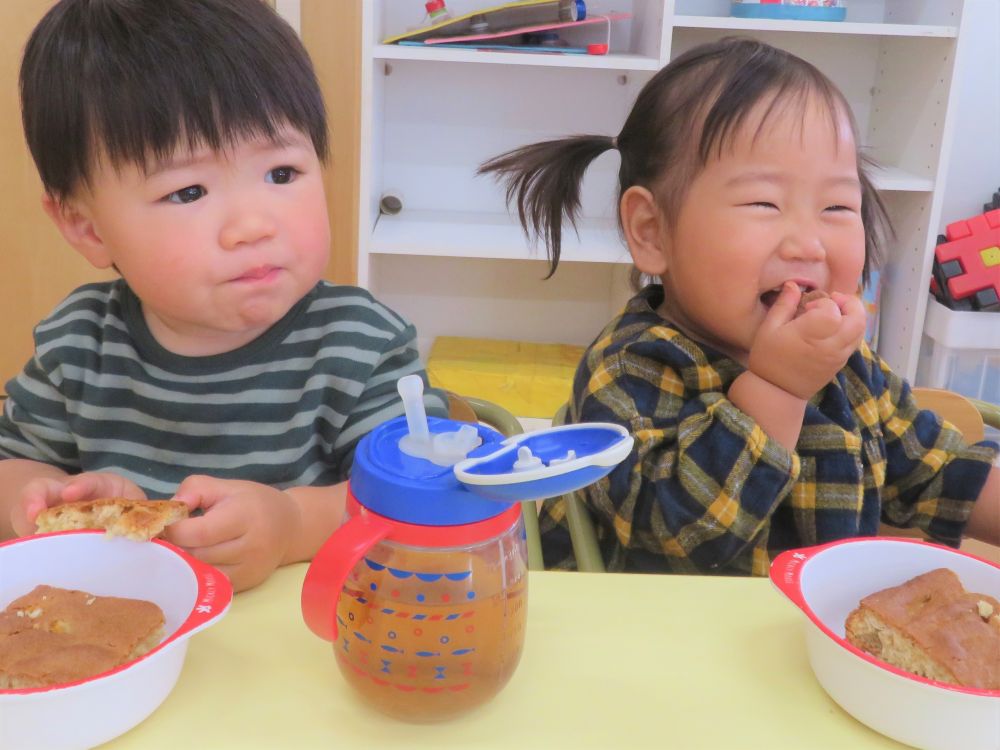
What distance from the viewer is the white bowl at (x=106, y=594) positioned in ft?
1.59

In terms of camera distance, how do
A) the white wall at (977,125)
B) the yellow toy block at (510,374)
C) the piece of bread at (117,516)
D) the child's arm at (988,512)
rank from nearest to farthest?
the piece of bread at (117,516), the child's arm at (988,512), the yellow toy block at (510,374), the white wall at (977,125)

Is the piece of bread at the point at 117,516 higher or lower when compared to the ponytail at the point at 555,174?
lower

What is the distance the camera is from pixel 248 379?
3.09 ft

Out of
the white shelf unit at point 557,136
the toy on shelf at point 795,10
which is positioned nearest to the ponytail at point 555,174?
the white shelf unit at point 557,136

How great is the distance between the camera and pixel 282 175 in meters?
0.85

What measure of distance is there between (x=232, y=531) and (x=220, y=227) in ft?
0.90

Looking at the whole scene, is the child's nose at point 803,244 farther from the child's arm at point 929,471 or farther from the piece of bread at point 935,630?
the piece of bread at point 935,630

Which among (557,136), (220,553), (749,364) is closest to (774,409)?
(749,364)

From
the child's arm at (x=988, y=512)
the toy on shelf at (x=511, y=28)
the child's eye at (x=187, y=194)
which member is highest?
the toy on shelf at (x=511, y=28)

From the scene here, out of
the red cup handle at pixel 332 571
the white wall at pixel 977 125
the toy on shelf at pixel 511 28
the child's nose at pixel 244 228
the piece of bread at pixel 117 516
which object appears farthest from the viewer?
the white wall at pixel 977 125

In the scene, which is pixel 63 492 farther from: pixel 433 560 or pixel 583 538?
pixel 583 538

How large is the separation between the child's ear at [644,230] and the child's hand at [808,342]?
168 millimetres

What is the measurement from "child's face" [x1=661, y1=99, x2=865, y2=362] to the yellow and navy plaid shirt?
0.26 ft

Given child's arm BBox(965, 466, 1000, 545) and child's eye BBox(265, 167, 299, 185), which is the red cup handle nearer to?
child's eye BBox(265, 167, 299, 185)
